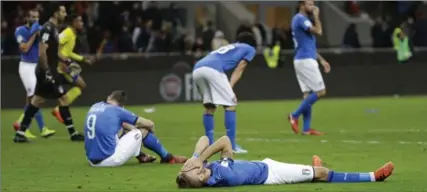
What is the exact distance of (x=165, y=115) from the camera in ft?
87.3

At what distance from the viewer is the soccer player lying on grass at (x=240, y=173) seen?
1216 centimetres

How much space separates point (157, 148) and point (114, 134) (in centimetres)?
67

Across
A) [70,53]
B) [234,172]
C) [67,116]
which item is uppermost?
[234,172]

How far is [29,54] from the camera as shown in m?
20.8

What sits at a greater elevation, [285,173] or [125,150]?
[285,173]

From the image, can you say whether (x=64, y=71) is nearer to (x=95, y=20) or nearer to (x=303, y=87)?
(x=303, y=87)

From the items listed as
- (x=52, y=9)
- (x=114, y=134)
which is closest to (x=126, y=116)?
(x=114, y=134)

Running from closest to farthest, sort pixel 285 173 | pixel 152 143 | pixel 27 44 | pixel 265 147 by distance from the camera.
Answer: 1. pixel 285 173
2. pixel 152 143
3. pixel 265 147
4. pixel 27 44

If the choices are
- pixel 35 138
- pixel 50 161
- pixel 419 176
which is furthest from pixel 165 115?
pixel 419 176

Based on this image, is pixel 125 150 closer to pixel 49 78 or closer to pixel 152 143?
pixel 152 143

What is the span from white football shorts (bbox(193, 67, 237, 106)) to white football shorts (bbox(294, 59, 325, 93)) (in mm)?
3514

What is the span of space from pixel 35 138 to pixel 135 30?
40.9 ft

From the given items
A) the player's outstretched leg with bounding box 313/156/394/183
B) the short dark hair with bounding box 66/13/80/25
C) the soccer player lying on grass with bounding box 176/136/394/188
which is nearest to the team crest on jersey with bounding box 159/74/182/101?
the short dark hair with bounding box 66/13/80/25

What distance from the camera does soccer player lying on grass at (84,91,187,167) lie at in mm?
14812
